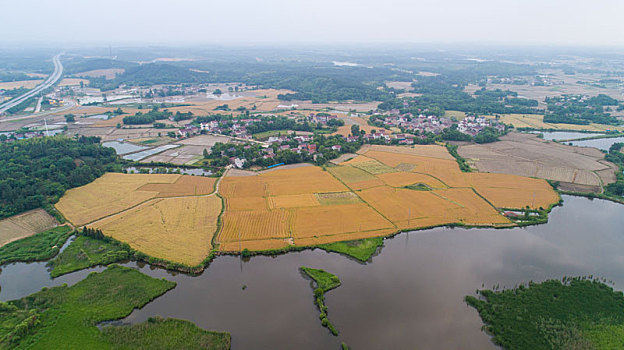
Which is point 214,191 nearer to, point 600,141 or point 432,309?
point 432,309

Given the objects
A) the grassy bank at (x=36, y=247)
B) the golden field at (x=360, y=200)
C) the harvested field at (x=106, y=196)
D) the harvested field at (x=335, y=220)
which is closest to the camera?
the grassy bank at (x=36, y=247)

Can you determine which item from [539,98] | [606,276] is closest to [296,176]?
[606,276]

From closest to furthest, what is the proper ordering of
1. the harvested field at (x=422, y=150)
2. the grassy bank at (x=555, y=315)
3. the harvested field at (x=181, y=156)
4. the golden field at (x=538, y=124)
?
the grassy bank at (x=555, y=315) < the harvested field at (x=181, y=156) < the harvested field at (x=422, y=150) < the golden field at (x=538, y=124)

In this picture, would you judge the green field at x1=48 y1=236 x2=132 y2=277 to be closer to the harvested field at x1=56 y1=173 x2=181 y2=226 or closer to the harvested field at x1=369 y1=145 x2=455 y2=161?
the harvested field at x1=56 y1=173 x2=181 y2=226

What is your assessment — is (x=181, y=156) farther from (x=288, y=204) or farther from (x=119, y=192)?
(x=288, y=204)

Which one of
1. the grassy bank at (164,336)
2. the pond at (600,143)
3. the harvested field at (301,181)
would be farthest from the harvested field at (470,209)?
the pond at (600,143)

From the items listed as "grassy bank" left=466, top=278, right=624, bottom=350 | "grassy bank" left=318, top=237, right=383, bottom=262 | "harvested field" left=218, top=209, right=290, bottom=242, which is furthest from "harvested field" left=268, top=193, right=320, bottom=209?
"grassy bank" left=466, top=278, right=624, bottom=350

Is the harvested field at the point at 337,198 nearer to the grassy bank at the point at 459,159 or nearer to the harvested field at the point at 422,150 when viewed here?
the grassy bank at the point at 459,159
